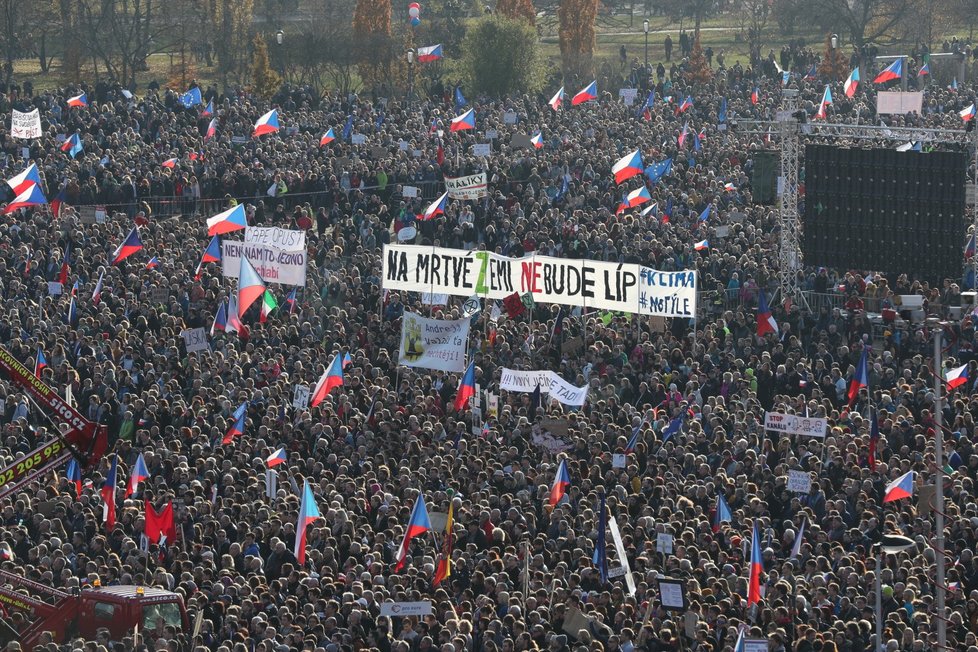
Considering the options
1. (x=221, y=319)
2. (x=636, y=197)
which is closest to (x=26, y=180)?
(x=221, y=319)

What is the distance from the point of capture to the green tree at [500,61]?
7188 centimetres

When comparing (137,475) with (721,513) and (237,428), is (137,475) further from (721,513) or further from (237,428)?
(721,513)

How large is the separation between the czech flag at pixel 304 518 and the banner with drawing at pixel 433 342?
7.36 meters

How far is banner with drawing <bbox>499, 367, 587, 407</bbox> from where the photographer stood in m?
30.2

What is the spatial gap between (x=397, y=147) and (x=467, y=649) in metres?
33.5

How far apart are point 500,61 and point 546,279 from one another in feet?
125

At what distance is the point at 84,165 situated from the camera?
4938 centimetres

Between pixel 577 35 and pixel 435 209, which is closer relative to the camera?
pixel 435 209

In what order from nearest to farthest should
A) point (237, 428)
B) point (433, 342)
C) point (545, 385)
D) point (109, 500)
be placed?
point (109, 500)
point (237, 428)
point (545, 385)
point (433, 342)

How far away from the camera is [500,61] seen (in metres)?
71.9

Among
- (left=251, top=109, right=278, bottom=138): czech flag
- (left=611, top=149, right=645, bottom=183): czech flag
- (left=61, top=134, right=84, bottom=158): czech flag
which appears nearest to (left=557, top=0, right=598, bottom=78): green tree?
(left=251, top=109, right=278, bottom=138): czech flag

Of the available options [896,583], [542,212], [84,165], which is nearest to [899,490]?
[896,583]

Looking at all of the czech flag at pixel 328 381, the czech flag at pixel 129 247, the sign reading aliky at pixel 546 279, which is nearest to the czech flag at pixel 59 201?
Result: the czech flag at pixel 129 247

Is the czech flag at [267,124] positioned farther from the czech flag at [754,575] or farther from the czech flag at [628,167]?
the czech flag at [754,575]
